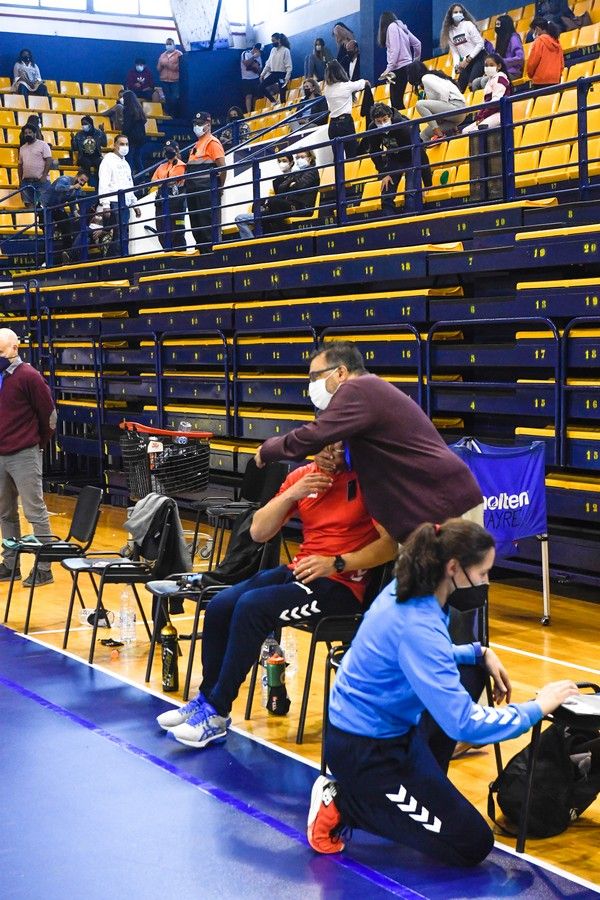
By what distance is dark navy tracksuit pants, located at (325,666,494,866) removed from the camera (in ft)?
12.4

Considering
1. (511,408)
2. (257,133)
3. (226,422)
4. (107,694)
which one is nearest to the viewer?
(107,694)

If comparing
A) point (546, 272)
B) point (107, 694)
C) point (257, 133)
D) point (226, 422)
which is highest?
point (257, 133)

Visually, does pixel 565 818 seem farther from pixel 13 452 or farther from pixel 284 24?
pixel 284 24

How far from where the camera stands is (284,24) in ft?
71.0

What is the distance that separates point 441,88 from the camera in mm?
10602

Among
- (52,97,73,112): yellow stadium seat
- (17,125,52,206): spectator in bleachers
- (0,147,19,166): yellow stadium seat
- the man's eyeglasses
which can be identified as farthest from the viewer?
(52,97,73,112): yellow stadium seat

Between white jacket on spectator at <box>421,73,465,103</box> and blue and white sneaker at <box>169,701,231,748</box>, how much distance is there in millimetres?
6972

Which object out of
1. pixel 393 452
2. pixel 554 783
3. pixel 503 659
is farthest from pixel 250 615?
pixel 503 659

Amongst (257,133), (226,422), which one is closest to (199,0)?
(257,133)

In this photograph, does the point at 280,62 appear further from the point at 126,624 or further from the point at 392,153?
the point at 126,624

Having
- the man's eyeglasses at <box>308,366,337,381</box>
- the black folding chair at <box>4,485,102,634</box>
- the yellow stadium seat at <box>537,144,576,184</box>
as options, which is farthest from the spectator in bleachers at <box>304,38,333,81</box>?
the man's eyeglasses at <box>308,366,337,381</box>

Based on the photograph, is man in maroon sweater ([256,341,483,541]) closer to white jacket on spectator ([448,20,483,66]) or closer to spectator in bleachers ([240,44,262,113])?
white jacket on spectator ([448,20,483,66])

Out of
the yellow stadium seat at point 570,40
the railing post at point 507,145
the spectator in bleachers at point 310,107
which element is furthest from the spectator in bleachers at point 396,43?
the railing post at point 507,145

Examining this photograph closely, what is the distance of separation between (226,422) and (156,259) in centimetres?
297
